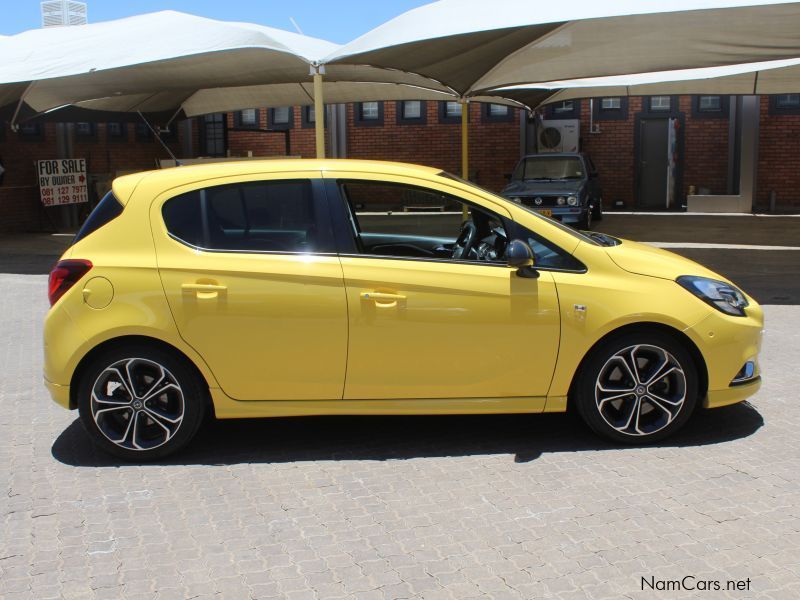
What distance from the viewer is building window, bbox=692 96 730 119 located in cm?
2284

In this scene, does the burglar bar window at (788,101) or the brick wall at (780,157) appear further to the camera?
the brick wall at (780,157)

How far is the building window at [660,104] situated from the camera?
23281 mm

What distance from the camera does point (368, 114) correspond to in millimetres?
25484

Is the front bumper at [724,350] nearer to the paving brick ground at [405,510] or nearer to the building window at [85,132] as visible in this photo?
the paving brick ground at [405,510]

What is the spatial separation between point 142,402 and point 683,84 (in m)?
16.7

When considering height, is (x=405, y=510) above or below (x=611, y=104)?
below

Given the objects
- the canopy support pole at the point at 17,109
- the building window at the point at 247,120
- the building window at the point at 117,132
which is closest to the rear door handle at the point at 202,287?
the canopy support pole at the point at 17,109

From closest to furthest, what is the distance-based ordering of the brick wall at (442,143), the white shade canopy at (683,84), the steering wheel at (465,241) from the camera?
the steering wheel at (465,241)
the white shade canopy at (683,84)
the brick wall at (442,143)

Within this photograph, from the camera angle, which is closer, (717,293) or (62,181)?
(717,293)

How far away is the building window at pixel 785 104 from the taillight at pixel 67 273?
21.1 metres

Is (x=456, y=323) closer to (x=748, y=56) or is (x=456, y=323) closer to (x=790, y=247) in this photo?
(x=748, y=56)

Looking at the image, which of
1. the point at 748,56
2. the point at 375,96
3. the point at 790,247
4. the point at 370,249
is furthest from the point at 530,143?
the point at 370,249

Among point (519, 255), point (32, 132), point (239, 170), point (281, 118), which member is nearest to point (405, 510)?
point (519, 255)

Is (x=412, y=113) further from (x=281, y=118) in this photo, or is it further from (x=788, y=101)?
(x=788, y=101)
